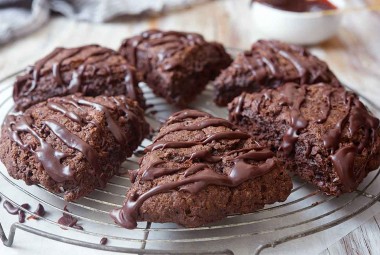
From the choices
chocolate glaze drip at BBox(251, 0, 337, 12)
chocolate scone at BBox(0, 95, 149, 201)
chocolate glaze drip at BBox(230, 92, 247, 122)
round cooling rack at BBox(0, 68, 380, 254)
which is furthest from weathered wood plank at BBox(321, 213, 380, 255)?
chocolate glaze drip at BBox(251, 0, 337, 12)

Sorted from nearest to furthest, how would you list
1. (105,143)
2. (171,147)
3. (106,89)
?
(171,147) < (105,143) < (106,89)

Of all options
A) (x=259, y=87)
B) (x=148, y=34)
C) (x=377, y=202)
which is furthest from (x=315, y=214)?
(x=148, y=34)

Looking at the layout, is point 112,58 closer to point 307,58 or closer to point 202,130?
point 202,130

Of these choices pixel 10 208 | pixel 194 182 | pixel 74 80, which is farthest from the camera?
pixel 74 80

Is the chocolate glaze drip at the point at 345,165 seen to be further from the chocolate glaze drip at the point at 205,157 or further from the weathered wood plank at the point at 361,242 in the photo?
the chocolate glaze drip at the point at 205,157

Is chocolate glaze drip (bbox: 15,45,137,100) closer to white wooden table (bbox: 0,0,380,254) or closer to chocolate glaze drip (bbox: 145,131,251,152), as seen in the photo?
chocolate glaze drip (bbox: 145,131,251,152)

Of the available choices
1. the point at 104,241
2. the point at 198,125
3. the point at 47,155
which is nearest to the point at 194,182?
the point at 198,125

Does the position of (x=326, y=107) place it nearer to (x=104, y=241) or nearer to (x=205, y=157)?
(x=205, y=157)

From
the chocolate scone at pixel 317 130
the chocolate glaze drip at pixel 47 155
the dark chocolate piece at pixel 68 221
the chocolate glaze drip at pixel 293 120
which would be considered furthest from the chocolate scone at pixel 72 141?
the chocolate glaze drip at pixel 293 120
